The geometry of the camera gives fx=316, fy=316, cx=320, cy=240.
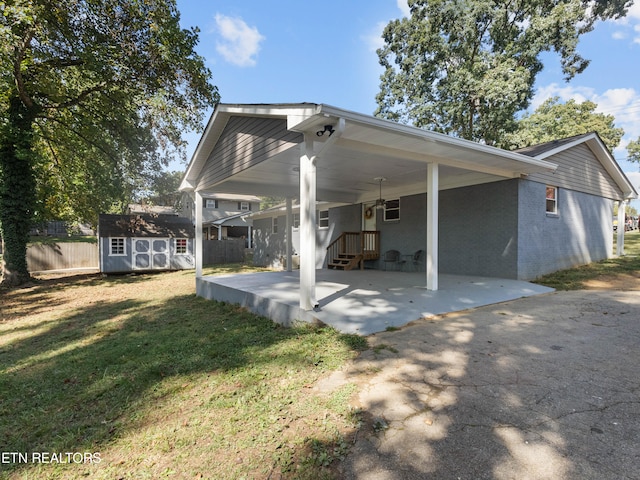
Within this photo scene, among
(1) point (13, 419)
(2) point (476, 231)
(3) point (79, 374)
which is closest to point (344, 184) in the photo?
(2) point (476, 231)

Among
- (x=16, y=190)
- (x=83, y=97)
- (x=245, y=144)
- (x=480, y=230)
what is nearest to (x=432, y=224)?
(x=480, y=230)

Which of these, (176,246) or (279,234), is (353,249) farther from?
(176,246)

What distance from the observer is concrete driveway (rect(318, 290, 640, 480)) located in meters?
1.79

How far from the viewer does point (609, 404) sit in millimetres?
2314

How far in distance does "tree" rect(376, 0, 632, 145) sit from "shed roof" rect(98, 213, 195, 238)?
1461 cm

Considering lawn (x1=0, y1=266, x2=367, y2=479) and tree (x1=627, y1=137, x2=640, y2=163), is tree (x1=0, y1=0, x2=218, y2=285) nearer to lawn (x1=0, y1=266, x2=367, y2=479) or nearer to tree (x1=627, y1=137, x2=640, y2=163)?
lawn (x1=0, y1=266, x2=367, y2=479)

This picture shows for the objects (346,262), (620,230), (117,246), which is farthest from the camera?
(117,246)

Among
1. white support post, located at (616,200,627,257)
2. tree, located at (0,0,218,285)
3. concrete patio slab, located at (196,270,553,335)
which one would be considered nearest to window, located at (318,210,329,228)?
concrete patio slab, located at (196,270,553,335)

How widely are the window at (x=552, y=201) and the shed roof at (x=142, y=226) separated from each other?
49.7 feet

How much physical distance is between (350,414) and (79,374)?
3.29 metres

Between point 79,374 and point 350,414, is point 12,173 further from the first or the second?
point 350,414

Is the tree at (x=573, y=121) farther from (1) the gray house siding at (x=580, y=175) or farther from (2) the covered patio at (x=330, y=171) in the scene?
(2) the covered patio at (x=330, y=171)

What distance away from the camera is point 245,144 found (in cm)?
646

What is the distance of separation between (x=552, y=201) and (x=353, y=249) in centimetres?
638
